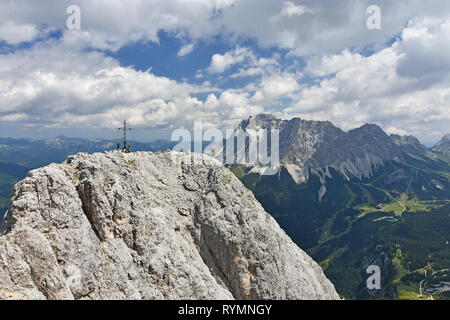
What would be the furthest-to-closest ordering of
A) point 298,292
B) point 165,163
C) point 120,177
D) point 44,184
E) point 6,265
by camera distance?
point 165,163 → point 298,292 → point 120,177 → point 44,184 → point 6,265

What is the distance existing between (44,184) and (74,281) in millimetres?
14159

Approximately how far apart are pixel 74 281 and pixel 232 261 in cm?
2694

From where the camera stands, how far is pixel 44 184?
125ft

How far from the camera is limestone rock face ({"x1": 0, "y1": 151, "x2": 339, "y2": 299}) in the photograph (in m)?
34.4

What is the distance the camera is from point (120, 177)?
47062mm

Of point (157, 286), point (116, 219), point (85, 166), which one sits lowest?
point (157, 286)

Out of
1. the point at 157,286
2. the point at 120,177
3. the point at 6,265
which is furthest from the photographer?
the point at 120,177

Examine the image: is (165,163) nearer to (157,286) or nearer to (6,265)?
(157,286)

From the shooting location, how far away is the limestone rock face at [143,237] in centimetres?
3441

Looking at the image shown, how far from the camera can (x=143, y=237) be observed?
43.6 metres

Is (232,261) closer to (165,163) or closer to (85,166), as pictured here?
(165,163)
